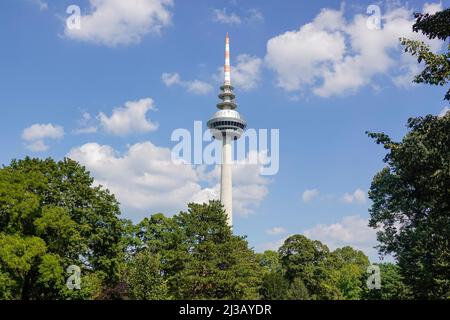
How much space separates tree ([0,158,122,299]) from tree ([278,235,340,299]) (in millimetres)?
32260

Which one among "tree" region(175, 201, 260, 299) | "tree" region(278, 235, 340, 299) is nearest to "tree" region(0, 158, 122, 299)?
"tree" region(175, 201, 260, 299)

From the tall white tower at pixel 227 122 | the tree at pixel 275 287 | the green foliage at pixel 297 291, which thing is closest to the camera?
the green foliage at pixel 297 291

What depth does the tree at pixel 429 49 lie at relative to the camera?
819 inches

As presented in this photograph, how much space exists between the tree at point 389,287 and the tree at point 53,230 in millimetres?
25890

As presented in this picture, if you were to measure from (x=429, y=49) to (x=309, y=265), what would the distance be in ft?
188

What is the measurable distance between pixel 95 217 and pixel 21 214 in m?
8.69

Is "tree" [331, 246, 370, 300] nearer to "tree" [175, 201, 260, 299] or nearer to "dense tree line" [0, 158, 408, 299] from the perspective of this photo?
"tree" [175, 201, 260, 299]

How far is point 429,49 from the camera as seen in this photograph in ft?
72.6

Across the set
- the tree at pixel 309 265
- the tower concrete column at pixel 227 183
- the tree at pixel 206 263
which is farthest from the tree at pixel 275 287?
the tower concrete column at pixel 227 183

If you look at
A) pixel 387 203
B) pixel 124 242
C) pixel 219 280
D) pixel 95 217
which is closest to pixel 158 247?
pixel 124 242

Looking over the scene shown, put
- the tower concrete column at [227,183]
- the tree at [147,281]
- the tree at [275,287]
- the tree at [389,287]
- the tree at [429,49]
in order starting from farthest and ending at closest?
1. the tower concrete column at [227,183]
2. the tree at [275,287]
3. the tree at [389,287]
4. the tree at [147,281]
5. the tree at [429,49]
